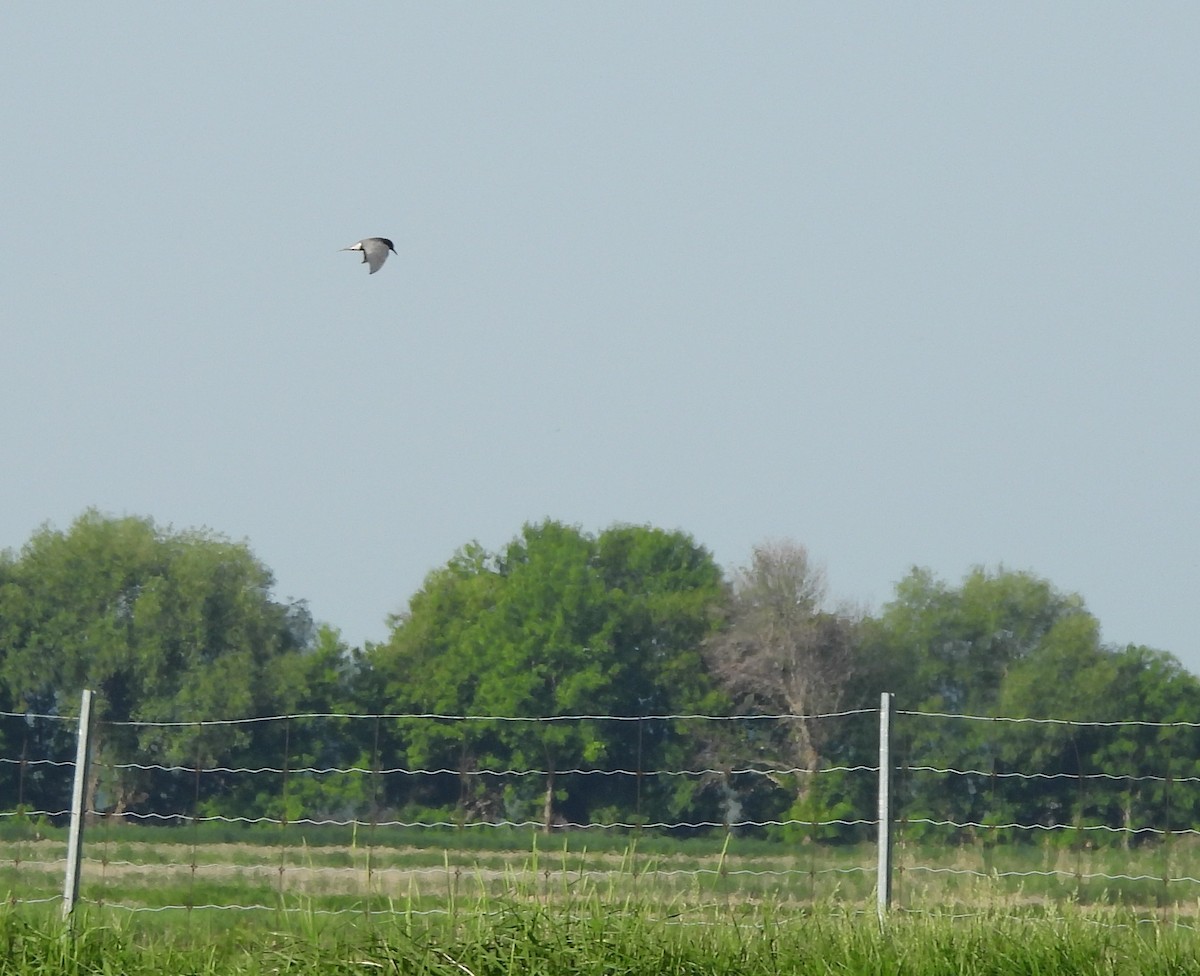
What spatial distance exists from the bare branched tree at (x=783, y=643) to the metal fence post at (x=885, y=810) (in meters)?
40.5

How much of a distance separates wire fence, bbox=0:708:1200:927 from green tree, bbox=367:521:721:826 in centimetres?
3281

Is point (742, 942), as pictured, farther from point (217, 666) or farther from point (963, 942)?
point (217, 666)

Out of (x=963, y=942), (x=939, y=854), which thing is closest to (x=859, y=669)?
(x=939, y=854)

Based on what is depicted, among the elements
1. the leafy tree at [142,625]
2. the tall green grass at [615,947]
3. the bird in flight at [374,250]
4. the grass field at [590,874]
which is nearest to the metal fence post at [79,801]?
the grass field at [590,874]

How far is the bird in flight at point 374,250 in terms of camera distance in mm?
10062

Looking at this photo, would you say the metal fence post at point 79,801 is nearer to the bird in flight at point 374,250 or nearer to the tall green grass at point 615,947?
the tall green grass at point 615,947

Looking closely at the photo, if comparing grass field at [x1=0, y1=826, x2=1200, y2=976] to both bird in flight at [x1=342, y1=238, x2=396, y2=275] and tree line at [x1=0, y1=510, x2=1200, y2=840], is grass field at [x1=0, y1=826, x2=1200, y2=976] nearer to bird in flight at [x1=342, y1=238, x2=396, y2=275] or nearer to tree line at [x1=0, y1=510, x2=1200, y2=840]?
bird in flight at [x1=342, y1=238, x2=396, y2=275]

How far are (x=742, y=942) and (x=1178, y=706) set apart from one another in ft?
146

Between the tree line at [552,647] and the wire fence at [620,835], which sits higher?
the tree line at [552,647]

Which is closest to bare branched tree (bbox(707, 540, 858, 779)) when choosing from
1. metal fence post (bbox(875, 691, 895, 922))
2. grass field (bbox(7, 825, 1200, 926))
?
grass field (bbox(7, 825, 1200, 926))

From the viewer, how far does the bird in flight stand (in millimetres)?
10062

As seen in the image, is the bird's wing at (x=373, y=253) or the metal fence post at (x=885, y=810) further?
the bird's wing at (x=373, y=253)

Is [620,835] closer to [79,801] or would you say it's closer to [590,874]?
[79,801]

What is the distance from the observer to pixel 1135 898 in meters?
10.7
